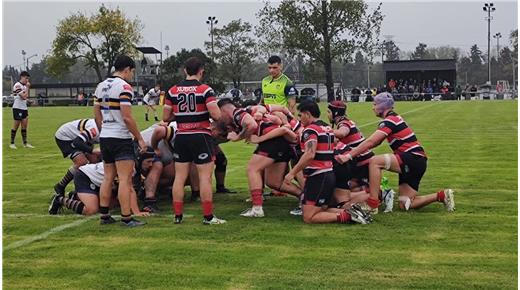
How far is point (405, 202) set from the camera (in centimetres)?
793

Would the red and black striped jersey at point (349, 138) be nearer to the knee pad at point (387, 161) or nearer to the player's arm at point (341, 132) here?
the player's arm at point (341, 132)

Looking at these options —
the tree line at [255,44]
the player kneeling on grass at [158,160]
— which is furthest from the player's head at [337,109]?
the tree line at [255,44]

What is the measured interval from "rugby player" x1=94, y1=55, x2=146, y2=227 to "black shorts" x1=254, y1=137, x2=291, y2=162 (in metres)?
1.46

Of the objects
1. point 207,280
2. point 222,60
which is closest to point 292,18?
point 222,60

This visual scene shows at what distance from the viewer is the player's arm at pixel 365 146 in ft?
24.8

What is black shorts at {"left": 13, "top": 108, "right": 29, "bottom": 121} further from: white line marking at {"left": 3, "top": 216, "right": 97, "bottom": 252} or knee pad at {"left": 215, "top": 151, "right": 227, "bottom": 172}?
white line marking at {"left": 3, "top": 216, "right": 97, "bottom": 252}

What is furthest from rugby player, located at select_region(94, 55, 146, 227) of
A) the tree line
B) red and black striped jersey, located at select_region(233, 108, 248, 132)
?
the tree line

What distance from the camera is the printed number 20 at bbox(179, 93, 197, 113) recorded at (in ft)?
23.6

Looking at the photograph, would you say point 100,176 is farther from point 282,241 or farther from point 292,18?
point 292,18

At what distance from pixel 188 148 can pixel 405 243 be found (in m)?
2.52

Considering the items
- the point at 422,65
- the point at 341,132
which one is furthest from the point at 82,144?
the point at 422,65

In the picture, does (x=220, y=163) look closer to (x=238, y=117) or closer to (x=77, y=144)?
(x=238, y=117)

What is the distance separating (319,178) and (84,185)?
2.93 m

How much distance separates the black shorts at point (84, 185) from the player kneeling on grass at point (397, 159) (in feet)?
9.76
